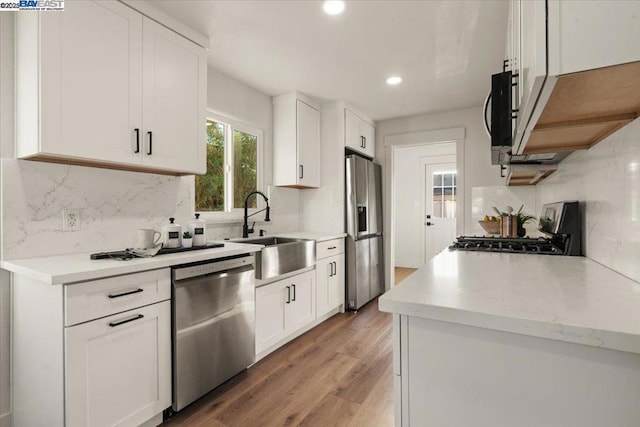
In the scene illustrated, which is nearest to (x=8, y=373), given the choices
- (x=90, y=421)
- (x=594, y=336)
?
(x=90, y=421)

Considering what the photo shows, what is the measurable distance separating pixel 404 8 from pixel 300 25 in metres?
0.69

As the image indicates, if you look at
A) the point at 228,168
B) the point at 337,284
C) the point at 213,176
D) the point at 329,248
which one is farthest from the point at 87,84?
the point at 337,284

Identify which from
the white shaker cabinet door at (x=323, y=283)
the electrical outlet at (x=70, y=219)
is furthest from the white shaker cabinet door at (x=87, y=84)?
the white shaker cabinet door at (x=323, y=283)

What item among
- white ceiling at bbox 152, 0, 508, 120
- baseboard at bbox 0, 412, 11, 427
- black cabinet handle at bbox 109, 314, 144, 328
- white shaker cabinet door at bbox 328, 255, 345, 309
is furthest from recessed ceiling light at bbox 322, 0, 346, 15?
baseboard at bbox 0, 412, 11, 427

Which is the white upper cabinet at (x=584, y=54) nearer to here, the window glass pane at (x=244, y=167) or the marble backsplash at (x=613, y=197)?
the marble backsplash at (x=613, y=197)

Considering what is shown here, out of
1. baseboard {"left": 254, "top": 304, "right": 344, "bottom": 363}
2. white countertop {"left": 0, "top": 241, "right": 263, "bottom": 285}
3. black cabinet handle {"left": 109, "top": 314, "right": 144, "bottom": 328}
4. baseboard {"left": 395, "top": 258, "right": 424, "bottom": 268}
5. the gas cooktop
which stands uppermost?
the gas cooktop

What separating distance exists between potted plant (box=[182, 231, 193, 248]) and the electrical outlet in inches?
22.8

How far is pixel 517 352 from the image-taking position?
726 mm

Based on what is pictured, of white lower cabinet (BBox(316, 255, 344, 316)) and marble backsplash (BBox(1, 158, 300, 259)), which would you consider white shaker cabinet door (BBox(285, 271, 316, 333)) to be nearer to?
white lower cabinet (BBox(316, 255, 344, 316))

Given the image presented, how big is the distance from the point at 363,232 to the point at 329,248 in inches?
26.0

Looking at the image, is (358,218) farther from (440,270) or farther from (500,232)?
(440,270)

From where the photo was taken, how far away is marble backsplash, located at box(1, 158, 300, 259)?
1.59 m

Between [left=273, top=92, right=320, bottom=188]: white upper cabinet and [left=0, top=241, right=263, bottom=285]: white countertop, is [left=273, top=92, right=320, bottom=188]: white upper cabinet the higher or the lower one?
the higher one

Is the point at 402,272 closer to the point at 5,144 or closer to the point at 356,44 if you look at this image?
the point at 356,44
